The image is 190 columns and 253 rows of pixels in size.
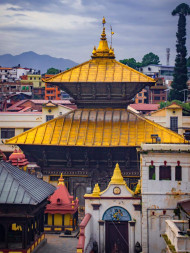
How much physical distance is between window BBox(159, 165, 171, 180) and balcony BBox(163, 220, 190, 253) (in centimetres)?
478

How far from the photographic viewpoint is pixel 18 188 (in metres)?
28.2

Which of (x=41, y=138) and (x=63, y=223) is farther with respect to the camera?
(x=41, y=138)

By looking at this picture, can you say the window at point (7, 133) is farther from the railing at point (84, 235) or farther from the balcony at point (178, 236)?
the balcony at point (178, 236)

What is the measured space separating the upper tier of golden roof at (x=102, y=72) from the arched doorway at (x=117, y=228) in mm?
11038

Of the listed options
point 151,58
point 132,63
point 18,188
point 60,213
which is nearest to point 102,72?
point 60,213

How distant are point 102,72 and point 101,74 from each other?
A: 0.29 m

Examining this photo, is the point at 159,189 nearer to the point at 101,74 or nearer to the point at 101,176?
the point at 101,176

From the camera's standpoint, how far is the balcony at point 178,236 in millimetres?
23331

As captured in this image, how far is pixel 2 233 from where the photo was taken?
95.9 feet

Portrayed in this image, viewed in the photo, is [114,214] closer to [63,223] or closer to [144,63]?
[63,223]

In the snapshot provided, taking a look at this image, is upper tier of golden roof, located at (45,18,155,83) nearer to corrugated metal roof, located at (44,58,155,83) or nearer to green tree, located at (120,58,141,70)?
corrugated metal roof, located at (44,58,155,83)

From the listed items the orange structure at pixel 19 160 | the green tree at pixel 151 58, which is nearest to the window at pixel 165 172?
the orange structure at pixel 19 160

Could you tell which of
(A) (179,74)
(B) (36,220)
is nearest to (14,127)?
(B) (36,220)

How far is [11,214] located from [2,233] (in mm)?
2389
